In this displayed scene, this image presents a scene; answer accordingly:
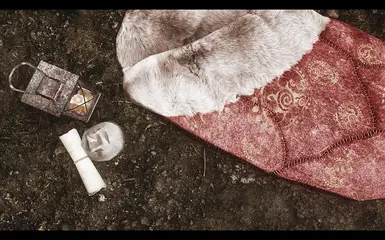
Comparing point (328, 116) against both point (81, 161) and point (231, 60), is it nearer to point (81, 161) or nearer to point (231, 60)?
point (231, 60)

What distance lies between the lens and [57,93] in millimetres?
2299

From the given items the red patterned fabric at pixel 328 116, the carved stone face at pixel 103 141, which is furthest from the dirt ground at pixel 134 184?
the red patterned fabric at pixel 328 116

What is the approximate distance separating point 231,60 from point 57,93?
0.93 meters

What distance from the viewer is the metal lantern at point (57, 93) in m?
2.31

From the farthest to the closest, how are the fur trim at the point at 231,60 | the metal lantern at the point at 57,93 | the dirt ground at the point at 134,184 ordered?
1. the dirt ground at the point at 134,184
2. the metal lantern at the point at 57,93
3. the fur trim at the point at 231,60

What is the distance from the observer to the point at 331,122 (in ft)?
6.47

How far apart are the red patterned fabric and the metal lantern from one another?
2.45ft

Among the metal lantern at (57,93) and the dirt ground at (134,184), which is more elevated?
the metal lantern at (57,93)

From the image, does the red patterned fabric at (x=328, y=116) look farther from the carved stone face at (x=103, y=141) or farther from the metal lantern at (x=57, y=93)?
the metal lantern at (x=57, y=93)

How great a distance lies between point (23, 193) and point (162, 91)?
1.05 meters

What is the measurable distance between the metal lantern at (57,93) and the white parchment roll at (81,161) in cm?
12

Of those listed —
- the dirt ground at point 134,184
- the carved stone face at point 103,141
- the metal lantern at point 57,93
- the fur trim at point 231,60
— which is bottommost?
the dirt ground at point 134,184
